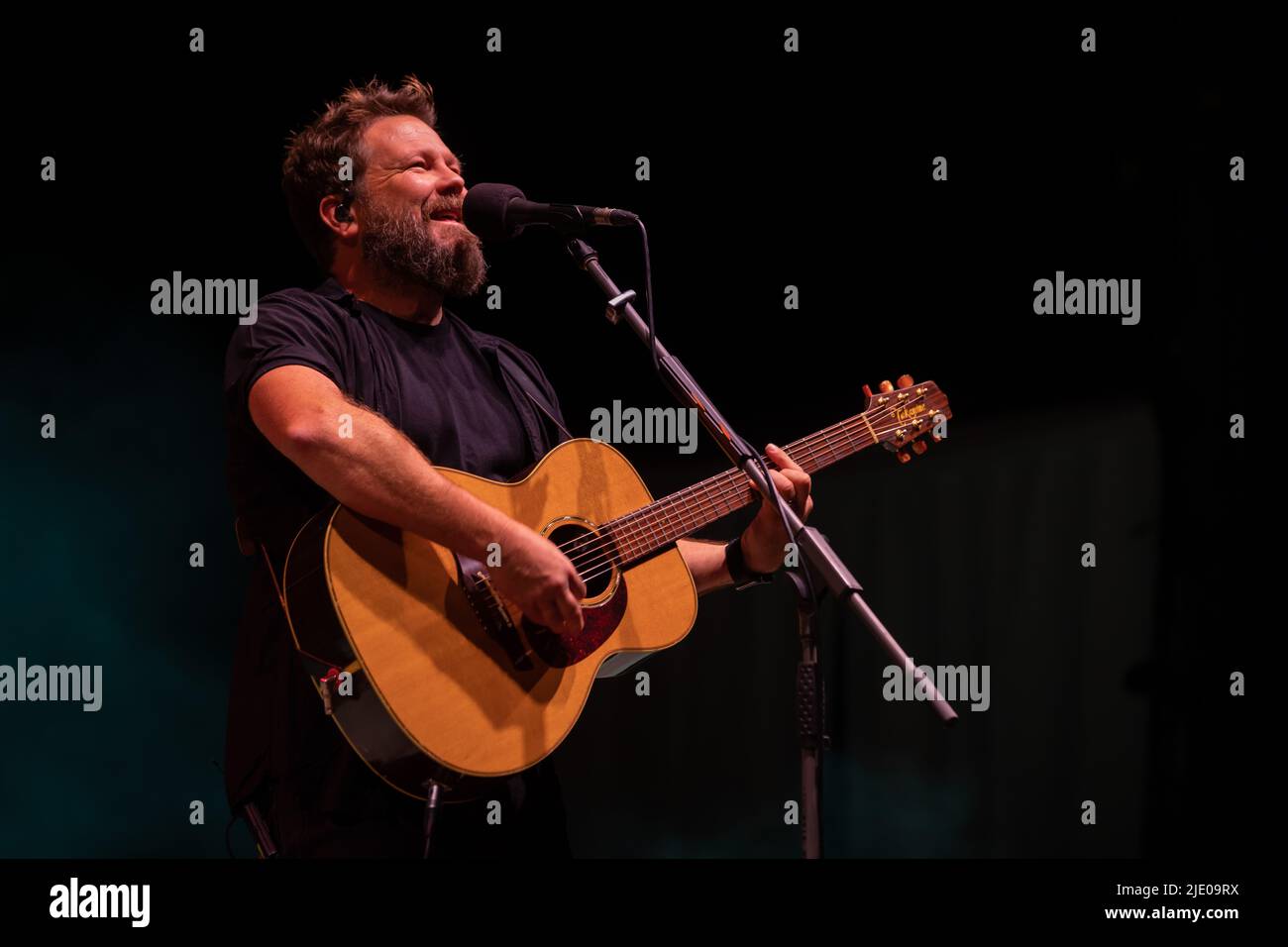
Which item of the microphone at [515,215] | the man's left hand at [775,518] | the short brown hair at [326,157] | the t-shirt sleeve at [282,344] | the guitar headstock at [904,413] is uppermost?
the short brown hair at [326,157]

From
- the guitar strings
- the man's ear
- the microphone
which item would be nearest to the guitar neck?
the guitar strings

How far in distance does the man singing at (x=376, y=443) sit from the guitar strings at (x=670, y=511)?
121 millimetres

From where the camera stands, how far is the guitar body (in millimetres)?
2074

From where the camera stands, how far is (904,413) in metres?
2.75

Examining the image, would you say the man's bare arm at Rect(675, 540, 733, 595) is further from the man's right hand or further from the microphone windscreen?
the microphone windscreen

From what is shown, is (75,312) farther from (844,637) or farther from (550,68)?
(844,637)

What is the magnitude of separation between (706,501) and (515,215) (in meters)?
0.77

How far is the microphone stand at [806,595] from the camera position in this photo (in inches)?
75.4

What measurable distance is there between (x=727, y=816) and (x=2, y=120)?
9.89 ft

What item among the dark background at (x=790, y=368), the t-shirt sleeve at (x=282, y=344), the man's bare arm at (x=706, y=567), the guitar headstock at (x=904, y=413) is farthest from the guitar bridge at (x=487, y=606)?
the dark background at (x=790, y=368)

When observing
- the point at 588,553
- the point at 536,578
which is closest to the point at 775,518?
the point at 588,553

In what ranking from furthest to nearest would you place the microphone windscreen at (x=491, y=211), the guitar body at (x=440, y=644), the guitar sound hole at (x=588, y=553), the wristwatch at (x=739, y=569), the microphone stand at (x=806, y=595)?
the wristwatch at (x=739, y=569) < the guitar sound hole at (x=588, y=553) < the microphone windscreen at (x=491, y=211) < the guitar body at (x=440, y=644) < the microphone stand at (x=806, y=595)

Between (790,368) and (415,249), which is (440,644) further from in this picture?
(790,368)

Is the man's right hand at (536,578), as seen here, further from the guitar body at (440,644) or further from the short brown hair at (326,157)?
the short brown hair at (326,157)
